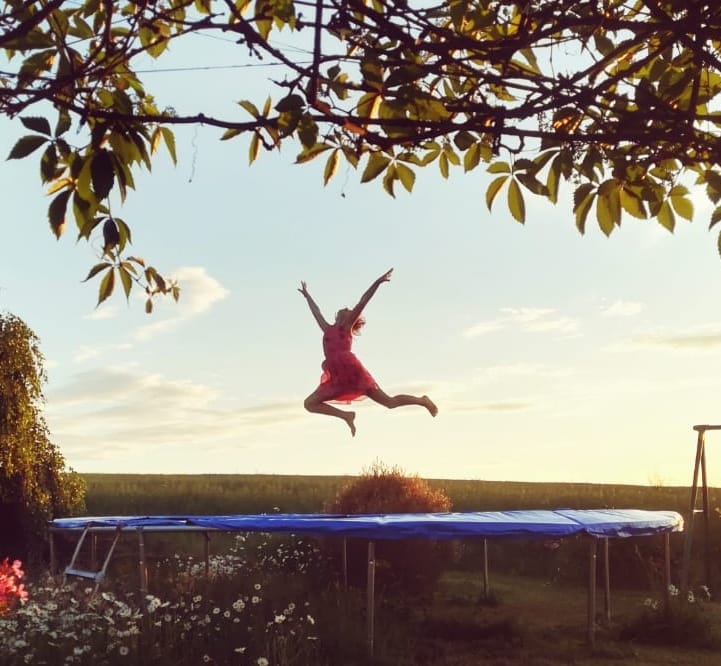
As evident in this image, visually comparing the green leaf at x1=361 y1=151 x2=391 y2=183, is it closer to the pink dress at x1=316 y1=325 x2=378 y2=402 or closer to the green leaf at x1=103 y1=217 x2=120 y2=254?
the green leaf at x1=103 y1=217 x2=120 y2=254

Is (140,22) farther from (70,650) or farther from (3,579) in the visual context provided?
(3,579)

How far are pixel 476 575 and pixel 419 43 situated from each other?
52.8ft

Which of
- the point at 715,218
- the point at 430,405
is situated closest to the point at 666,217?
the point at 715,218

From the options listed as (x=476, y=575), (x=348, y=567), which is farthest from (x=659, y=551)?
(x=348, y=567)

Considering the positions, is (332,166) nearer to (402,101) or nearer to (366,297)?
(402,101)

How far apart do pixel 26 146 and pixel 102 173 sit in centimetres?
23

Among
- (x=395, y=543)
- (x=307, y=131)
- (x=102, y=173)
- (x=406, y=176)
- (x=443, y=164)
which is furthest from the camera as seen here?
(x=395, y=543)

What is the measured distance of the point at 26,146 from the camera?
2.35 metres

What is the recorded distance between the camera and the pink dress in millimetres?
6320

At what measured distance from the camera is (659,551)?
17.0 m

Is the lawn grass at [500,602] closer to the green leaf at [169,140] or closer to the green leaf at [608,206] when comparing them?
the green leaf at [608,206]

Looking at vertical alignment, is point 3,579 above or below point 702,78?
below

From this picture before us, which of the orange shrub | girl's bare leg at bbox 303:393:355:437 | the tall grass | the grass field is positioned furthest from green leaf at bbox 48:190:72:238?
the grass field

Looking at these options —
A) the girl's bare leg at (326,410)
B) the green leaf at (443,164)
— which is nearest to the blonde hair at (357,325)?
the girl's bare leg at (326,410)
